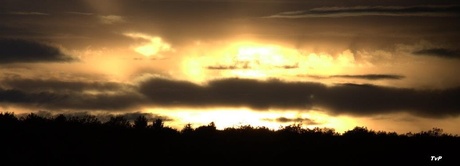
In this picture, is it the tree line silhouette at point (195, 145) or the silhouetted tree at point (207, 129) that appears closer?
the tree line silhouette at point (195, 145)

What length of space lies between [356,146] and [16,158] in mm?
12474

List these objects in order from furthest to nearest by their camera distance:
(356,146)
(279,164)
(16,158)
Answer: (356,146)
(279,164)
(16,158)

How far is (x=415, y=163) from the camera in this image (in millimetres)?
35625

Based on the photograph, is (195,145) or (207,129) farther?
(207,129)

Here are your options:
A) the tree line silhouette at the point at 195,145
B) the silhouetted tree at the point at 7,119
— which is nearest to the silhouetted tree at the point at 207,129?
the tree line silhouette at the point at 195,145

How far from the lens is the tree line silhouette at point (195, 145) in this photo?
32.6 meters

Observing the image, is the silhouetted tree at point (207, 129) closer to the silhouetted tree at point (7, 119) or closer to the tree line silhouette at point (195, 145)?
the tree line silhouette at point (195, 145)

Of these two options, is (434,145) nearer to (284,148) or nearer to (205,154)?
(284,148)

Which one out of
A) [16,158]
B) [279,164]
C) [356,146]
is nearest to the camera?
[16,158]

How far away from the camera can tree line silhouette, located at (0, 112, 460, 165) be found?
107ft

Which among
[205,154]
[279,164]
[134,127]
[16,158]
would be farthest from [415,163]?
[16,158]

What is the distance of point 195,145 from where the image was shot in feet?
115

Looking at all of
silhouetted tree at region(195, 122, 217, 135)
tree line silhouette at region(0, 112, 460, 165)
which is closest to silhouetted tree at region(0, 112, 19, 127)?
tree line silhouette at region(0, 112, 460, 165)

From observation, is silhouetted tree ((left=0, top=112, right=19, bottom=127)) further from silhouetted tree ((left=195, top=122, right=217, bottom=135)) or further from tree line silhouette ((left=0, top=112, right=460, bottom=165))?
silhouetted tree ((left=195, top=122, right=217, bottom=135))
